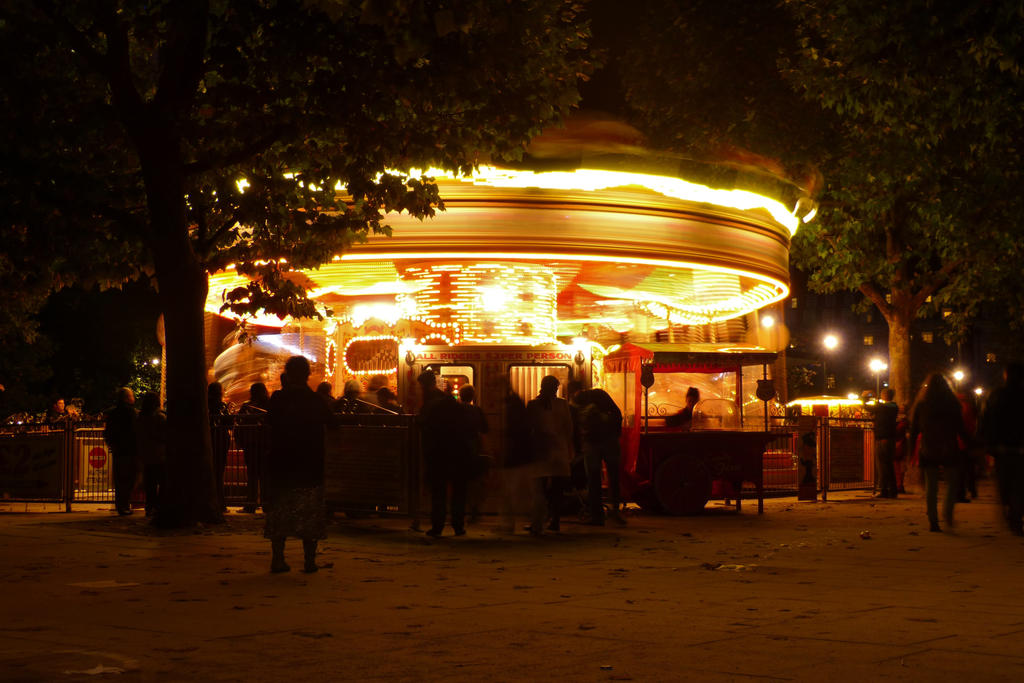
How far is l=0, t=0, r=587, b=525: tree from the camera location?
1430 cm

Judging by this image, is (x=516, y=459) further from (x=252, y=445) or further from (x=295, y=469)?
(x=252, y=445)

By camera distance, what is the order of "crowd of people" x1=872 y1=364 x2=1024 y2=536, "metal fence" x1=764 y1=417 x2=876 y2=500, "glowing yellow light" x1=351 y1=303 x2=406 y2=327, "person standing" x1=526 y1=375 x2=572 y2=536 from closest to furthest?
"crowd of people" x1=872 y1=364 x2=1024 y2=536 → "person standing" x1=526 y1=375 x2=572 y2=536 → "metal fence" x1=764 y1=417 x2=876 y2=500 → "glowing yellow light" x1=351 y1=303 x2=406 y2=327

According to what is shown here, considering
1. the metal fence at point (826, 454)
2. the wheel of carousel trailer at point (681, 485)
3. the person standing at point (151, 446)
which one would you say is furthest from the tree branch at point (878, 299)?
the person standing at point (151, 446)

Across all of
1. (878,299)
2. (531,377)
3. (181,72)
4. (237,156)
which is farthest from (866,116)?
(181,72)

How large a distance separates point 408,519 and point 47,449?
5686 mm

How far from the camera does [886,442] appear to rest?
21.0m

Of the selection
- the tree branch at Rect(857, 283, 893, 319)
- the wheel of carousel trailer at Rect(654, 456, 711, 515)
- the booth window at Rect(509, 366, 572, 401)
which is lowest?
the wheel of carousel trailer at Rect(654, 456, 711, 515)

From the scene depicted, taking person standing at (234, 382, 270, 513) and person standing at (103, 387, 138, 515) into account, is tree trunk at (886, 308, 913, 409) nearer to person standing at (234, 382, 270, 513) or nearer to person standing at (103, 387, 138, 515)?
person standing at (234, 382, 270, 513)

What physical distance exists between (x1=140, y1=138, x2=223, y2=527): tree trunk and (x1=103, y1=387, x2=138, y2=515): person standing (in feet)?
8.82

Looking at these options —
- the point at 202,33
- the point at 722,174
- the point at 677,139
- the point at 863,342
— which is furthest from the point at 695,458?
the point at 863,342

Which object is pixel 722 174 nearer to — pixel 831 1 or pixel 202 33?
pixel 831 1

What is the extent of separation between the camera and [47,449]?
18547mm

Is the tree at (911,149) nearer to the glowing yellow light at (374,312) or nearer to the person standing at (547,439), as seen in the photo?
the person standing at (547,439)

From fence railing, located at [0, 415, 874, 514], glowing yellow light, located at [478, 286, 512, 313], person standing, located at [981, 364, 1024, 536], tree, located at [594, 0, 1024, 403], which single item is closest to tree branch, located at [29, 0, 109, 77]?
fence railing, located at [0, 415, 874, 514]
